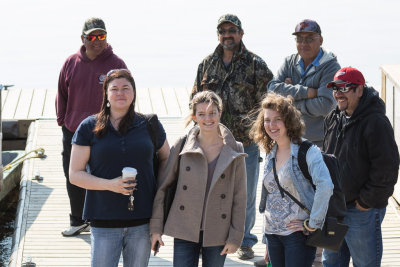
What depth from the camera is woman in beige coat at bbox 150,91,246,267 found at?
459cm

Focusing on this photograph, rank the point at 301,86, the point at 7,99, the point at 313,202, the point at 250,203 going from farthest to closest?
the point at 7,99 < the point at 250,203 < the point at 301,86 < the point at 313,202

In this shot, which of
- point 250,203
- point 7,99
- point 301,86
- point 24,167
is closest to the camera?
point 301,86

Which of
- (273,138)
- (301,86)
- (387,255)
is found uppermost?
(301,86)

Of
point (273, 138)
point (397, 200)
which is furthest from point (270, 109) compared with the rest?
point (397, 200)

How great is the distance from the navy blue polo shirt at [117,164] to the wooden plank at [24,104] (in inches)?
257

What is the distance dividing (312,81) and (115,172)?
78.6 inches

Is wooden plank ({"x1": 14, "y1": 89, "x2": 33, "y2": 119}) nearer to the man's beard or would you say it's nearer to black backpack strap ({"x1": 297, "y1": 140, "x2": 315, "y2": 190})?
the man's beard

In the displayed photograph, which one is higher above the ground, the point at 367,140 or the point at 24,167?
the point at 367,140

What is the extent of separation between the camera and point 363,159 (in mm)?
4875

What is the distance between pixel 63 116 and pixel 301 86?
2043mm

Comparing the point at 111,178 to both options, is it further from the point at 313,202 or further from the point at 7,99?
the point at 7,99

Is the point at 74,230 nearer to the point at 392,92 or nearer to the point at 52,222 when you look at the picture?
the point at 52,222

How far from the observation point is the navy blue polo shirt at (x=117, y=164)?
4.52 metres

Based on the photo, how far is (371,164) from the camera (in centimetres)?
485
